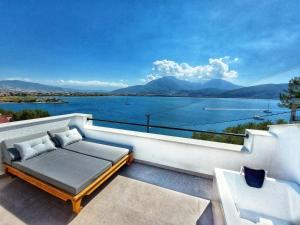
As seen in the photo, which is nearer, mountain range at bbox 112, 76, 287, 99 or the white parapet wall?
the white parapet wall

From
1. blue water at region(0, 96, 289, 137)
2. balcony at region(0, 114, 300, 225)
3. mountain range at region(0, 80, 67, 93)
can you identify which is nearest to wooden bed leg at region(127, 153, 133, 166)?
balcony at region(0, 114, 300, 225)

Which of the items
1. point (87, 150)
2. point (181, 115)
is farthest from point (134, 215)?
point (181, 115)

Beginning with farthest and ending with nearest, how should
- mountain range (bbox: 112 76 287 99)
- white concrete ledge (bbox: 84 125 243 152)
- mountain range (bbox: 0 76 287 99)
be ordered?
mountain range (bbox: 0 76 287 99) → mountain range (bbox: 112 76 287 99) → white concrete ledge (bbox: 84 125 243 152)

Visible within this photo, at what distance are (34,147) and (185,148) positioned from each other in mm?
2610

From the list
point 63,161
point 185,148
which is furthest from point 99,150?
point 185,148

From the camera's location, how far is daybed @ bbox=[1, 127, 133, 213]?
5.73 feet

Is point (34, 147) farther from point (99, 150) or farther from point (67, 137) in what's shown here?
point (99, 150)

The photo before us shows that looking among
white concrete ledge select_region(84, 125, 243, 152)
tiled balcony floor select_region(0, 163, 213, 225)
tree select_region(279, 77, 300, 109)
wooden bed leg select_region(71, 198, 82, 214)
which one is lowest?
tiled balcony floor select_region(0, 163, 213, 225)

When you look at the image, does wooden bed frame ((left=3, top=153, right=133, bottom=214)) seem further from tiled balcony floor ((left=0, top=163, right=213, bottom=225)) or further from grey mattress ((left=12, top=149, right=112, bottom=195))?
tiled balcony floor ((left=0, top=163, right=213, bottom=225))

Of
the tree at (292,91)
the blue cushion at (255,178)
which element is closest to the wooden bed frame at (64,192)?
the blue cushion at (255,178)

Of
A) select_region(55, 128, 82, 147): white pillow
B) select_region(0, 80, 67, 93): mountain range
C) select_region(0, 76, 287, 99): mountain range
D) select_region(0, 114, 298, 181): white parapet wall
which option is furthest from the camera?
select_region(0, 80, 67, 93): mountain range

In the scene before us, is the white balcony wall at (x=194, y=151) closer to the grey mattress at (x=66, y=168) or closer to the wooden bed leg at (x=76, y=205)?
the grey mattress at (x=66, y=168)

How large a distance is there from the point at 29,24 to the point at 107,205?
1026 cm

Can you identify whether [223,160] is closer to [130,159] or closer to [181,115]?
[130,159]
